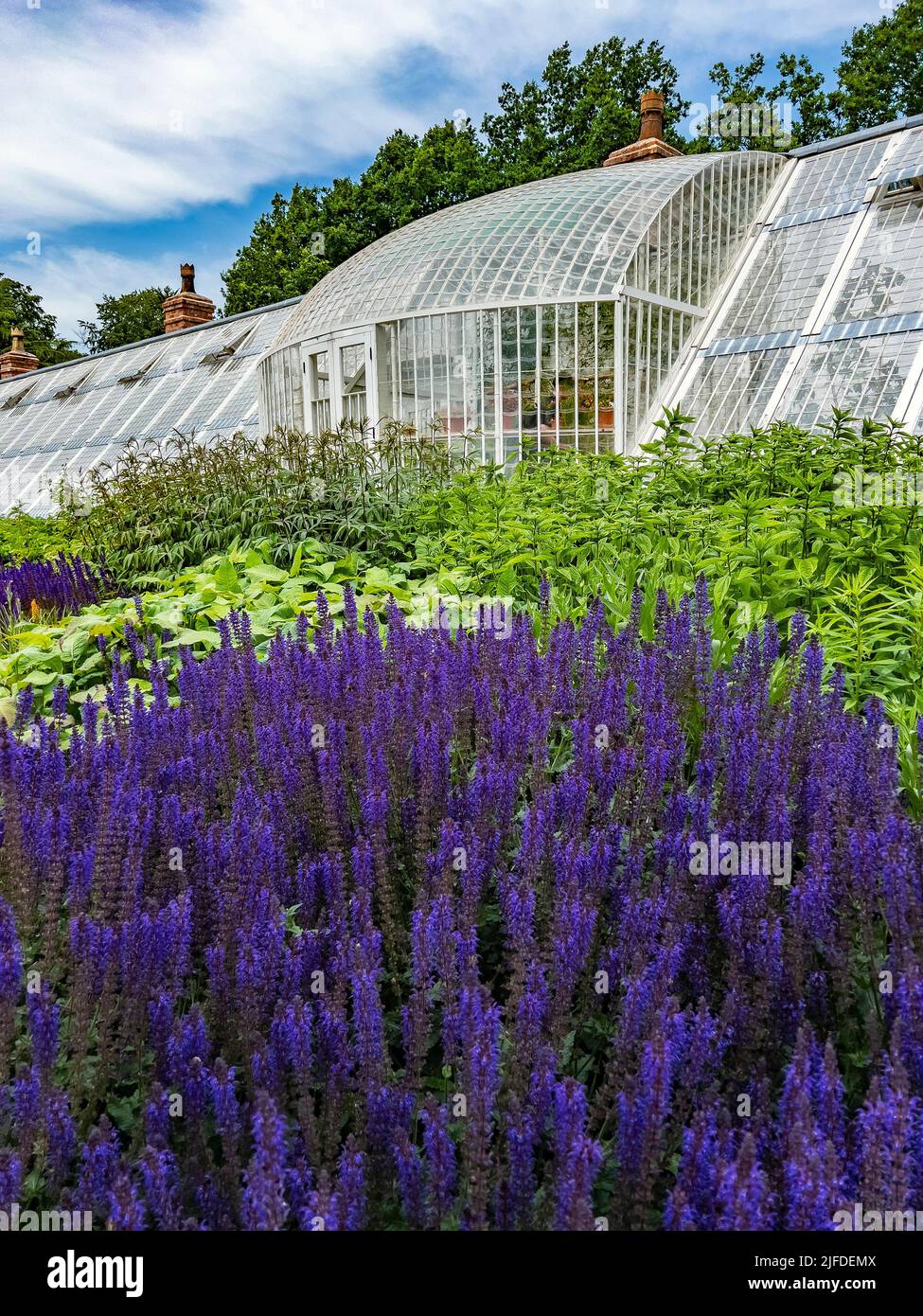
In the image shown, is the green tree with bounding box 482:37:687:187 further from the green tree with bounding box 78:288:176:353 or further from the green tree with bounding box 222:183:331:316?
the green tree with bounding box 78:288:176:353

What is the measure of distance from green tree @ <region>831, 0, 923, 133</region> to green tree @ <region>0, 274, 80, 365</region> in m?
32.8

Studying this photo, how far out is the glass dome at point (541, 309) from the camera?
36.4ft

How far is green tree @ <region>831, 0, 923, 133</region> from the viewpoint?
26.8 meters

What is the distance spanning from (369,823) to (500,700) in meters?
0.75

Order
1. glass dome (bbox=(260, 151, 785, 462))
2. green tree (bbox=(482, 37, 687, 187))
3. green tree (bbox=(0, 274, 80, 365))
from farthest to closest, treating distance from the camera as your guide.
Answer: green tree (bbox=(0, 274, 80, 365)), green tree (bbox=(482, 37, 687, 187)), glass dome (bbox=(260, 151, 785, 462))

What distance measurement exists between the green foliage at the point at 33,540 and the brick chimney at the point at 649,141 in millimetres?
11307

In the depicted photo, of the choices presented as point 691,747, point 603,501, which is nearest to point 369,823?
point 691,747

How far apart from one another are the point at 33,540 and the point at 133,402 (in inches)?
439

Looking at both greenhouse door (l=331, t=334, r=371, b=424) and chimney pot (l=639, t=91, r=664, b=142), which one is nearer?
greenhouse door (l=331, t=334, r=371, b=424)

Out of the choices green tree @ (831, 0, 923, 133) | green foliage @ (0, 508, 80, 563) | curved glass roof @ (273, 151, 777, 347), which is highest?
green tree @ (831, 0, 923, 133)

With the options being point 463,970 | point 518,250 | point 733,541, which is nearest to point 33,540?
point 518,250

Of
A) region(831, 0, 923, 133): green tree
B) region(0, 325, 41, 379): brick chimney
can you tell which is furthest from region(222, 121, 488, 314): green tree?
region(831, 0, 923, 133): green tree

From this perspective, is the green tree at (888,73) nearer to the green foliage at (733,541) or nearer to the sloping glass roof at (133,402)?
the sloping glass roof at (133,402)

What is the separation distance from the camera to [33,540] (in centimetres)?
1040
